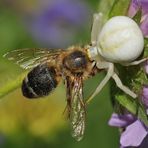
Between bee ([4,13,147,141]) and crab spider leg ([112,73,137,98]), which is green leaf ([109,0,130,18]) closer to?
bee ([4,13,147,141])

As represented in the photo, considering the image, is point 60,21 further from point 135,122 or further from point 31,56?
point 135,122

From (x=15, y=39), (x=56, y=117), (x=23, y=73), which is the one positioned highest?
(x=23, y=73)

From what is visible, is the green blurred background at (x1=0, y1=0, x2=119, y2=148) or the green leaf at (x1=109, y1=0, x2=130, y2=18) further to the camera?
the green blurred background at (x1=0, y1=0, x2=119, y2=148)

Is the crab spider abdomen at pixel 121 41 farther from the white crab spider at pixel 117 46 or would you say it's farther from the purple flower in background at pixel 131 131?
the purple flower in background at pixel 131 131

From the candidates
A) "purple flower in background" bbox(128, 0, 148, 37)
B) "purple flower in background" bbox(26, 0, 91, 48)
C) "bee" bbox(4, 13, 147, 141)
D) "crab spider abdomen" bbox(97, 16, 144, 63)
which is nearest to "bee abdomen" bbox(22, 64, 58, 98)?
"bee" bbox(4, 13, 147, 141)

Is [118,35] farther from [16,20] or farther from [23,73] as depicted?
[16,20]

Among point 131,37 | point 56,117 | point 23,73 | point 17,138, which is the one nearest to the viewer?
point 131,37

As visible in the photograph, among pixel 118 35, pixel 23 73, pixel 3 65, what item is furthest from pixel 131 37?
pixel 3 65
